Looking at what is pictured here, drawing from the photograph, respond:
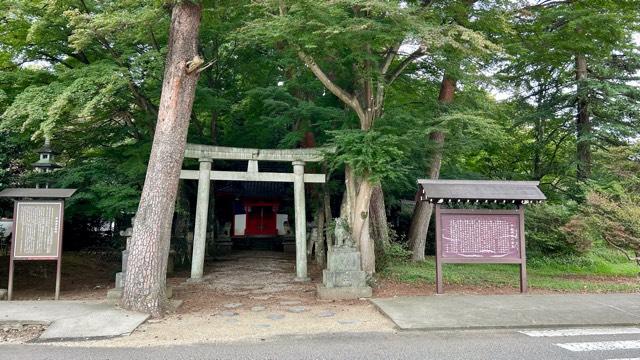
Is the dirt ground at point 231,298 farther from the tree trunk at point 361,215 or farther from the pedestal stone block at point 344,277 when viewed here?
A: the tree trunk at point 361,215

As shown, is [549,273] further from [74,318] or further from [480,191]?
[74,318]

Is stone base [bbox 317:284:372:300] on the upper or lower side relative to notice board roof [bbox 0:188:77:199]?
lower

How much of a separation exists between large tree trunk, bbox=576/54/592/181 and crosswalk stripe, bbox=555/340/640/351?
32.8 feet

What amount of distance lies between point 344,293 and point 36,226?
21.5ft

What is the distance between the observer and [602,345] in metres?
5.75

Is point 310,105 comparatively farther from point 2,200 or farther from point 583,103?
point 583,103

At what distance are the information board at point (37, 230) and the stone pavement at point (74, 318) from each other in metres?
1.02

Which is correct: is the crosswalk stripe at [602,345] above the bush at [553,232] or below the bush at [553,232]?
below

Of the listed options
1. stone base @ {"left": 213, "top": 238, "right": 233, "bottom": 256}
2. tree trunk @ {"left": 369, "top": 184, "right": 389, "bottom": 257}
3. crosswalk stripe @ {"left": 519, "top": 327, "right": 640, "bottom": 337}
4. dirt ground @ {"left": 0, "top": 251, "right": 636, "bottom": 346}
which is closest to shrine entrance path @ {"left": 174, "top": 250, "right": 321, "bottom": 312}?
dirt ground @ {"left": 0, "top": 251, "right": 636, "bottom": 346}

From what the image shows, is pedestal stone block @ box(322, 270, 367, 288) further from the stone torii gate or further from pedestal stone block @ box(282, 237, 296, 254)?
pedestal stone block @ box(282, 237, 296, 254)

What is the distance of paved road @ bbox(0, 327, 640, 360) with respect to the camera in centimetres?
530

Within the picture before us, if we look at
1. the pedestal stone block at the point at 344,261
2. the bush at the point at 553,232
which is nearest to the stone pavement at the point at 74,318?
the pedestal stone block at the point at 344,261

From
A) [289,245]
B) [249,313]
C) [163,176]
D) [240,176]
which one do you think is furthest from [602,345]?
[289,245]

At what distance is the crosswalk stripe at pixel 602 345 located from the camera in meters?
5.61
